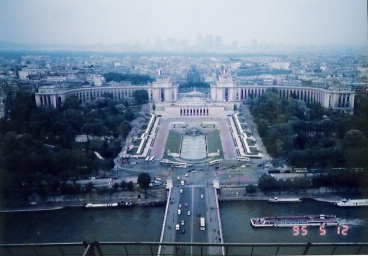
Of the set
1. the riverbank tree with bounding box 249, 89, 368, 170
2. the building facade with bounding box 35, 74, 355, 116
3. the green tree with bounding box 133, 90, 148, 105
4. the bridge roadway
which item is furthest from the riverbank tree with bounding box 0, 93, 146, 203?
the riverbank tree with bounding box 249, 89, 368, 170

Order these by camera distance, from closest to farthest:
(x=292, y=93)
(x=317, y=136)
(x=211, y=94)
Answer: (x=317, y=136)
(x=292, y=93)
(x=211, y=94)

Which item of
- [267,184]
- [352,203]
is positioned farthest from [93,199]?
[352,203]

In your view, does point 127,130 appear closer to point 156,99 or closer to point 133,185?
point 133,185

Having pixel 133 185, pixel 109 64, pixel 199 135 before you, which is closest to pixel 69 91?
pixel 109 64

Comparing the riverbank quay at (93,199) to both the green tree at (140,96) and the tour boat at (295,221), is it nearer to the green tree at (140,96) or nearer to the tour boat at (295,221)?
the tour boat at (295,221)

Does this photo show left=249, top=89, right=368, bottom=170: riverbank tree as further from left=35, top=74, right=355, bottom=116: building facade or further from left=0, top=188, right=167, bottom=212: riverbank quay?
left=0, top=188, right=167, bottom=212: riverbank quay

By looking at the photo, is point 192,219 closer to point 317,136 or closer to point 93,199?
point 93,199
